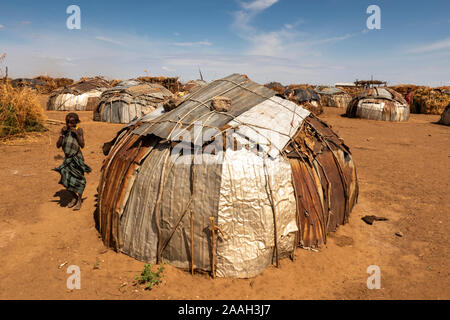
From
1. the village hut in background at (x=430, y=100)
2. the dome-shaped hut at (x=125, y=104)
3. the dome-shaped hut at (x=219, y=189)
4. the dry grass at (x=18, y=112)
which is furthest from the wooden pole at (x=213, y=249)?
the village hut in background at (x=430, y=100)

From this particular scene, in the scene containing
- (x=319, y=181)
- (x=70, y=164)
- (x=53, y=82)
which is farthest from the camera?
(x=53, y=82)

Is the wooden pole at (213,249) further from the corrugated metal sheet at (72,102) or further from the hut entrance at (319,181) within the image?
the corrugated metal sheet at (72,102)

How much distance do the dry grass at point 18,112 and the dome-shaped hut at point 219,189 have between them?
29.4ft

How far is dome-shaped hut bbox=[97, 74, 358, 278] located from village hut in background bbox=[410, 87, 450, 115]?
2591 cm

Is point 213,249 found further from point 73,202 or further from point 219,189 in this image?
point 73,202

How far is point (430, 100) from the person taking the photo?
24656 millimetres

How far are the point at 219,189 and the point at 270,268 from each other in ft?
5.07

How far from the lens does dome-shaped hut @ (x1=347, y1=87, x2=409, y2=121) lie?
19781 millimetres

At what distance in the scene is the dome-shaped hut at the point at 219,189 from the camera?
4148mm

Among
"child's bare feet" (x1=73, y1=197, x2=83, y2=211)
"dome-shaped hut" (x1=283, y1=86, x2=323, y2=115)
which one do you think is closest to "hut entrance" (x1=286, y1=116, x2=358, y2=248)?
"child's bare feet" (x1=73, y1=197, x2=83, y2=211)

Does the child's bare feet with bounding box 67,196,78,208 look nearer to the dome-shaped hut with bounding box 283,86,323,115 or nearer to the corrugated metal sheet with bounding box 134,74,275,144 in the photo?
the corrugated metal sheet with bounding box 134,74,275,144

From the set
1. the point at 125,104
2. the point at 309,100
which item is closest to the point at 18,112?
the point at 125,104

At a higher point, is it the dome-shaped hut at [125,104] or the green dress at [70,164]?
the dome-shaped hut at [125,104]

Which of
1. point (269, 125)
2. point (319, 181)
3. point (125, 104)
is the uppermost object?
point (125, 104)
